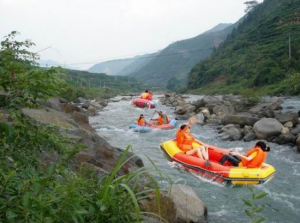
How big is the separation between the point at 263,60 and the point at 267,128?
30204mm

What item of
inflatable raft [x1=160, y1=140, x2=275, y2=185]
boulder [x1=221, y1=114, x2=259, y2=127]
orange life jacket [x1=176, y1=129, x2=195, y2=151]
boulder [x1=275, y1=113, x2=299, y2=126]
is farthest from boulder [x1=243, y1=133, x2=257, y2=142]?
inflatable raft [x1=160, y1=140, x2=275, y2=185]

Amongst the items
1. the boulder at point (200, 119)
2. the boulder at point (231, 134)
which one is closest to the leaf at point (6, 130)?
the boulder at point (231, 134)

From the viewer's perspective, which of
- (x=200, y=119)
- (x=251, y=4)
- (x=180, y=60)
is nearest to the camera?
(x=200, y=119)

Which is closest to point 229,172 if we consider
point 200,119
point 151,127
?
point 151,127

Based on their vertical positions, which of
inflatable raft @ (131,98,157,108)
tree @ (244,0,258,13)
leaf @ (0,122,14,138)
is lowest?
inflatable raft @ (131,98,157,108)

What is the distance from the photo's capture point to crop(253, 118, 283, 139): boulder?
1107 cm

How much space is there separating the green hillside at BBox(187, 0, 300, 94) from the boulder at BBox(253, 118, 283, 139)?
14684 millimetres

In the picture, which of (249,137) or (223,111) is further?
(223,111)

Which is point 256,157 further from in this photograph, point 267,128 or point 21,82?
point 21,82

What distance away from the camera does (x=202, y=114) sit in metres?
16.2

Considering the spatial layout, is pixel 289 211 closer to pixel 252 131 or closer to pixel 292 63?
pixel 252 131

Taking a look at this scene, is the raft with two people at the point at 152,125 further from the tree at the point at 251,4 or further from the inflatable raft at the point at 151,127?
the tree at the point at 251,4

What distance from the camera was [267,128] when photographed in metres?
11.3

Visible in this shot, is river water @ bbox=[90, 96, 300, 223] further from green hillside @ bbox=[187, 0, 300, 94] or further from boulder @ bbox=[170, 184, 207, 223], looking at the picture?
green hillside @ bbox=[187, 0, 300, 94]
